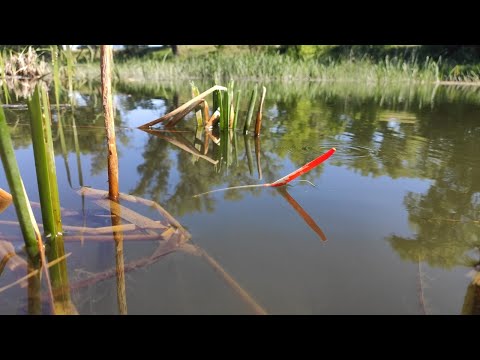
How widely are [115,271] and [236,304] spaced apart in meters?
0.42

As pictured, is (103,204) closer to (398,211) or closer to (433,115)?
(398,211)

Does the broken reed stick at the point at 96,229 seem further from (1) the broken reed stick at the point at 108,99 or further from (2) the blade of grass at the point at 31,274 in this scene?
(1) the broken reed stick at the point at 108,99

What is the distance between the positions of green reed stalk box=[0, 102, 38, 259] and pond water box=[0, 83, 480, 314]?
0.34ft

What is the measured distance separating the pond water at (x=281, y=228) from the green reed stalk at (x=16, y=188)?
0.34 feet

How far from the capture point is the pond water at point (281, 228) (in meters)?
1.05

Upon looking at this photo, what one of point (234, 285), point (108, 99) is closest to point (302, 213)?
point (234, 285)

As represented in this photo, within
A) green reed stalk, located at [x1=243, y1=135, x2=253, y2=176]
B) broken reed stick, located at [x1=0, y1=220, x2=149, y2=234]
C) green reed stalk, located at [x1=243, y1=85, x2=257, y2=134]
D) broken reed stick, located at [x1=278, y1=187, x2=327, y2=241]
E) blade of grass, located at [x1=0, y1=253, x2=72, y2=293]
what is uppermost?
green reed stalk, located at [x1=243, y1=85, x2=257, y2=134]

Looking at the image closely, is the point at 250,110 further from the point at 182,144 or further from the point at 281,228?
the point at 281,228

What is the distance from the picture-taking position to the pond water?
105 centimetres

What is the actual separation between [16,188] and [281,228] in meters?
0.96

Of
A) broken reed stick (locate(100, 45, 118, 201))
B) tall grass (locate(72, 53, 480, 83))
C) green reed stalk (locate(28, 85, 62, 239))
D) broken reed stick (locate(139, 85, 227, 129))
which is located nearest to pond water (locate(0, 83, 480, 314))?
green reed stalk (locate(28, 85, 62, 239))

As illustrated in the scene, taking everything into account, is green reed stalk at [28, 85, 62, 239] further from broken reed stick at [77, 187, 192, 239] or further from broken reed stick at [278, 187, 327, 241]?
broken reed stick at [278, 187, 327, 241]
